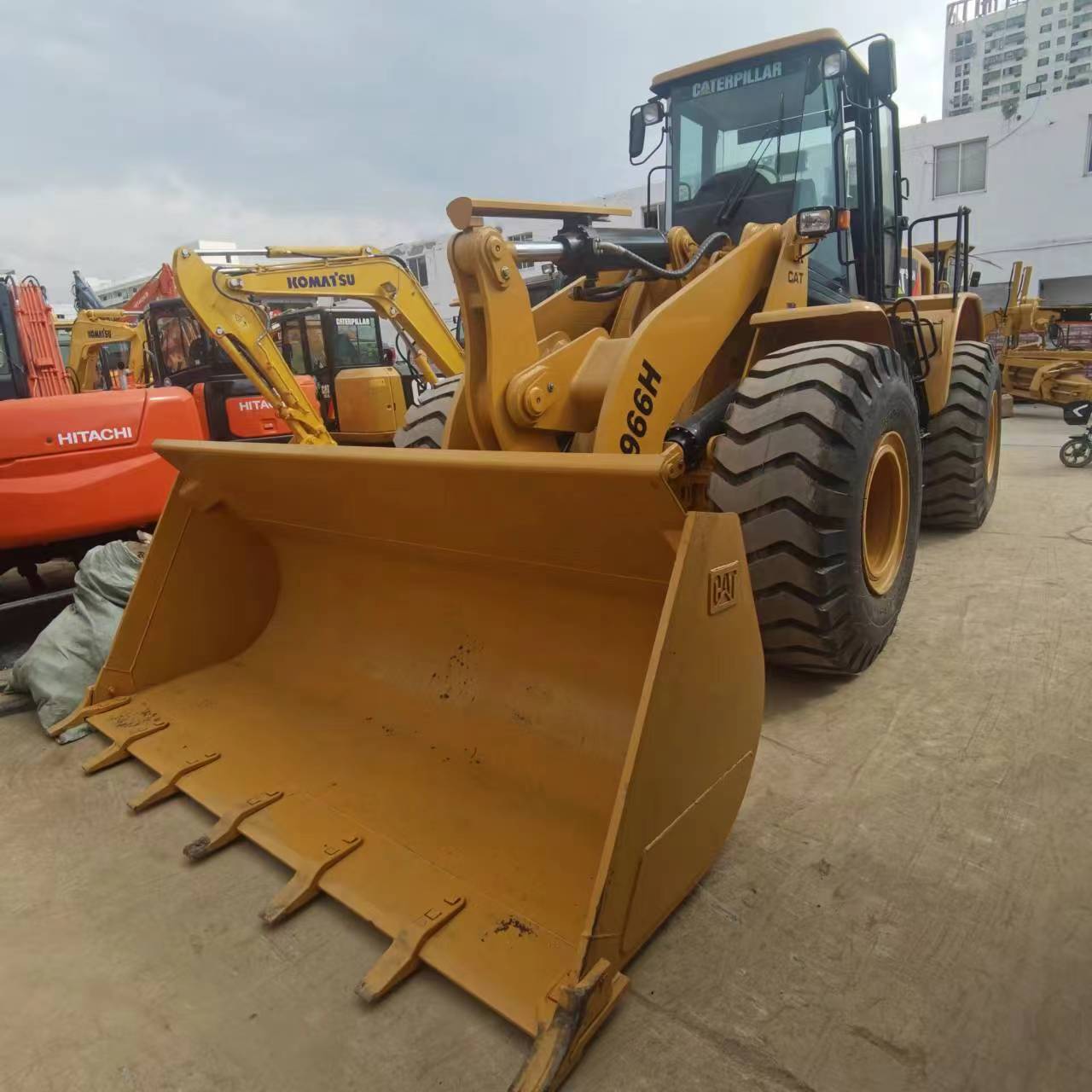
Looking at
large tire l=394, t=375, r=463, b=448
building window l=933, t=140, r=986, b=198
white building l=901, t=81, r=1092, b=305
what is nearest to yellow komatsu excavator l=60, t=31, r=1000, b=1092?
large tire l=394, t=375, r=463, b=448

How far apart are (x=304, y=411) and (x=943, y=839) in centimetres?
668

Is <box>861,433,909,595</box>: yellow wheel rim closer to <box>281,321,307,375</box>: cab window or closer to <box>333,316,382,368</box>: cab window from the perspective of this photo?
<box>333,316,382,368</box>: cab window

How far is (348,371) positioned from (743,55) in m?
7.48

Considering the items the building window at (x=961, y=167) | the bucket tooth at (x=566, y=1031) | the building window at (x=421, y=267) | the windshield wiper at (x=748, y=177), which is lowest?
the bucket tooth at (x=566, y=1031)

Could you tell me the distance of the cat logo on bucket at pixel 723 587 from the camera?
5.85ft

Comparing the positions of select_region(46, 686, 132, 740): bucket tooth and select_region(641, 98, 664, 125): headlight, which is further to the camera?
select_region(641, 98, 664, 125): headlight

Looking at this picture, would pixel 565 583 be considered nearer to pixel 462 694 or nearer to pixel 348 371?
pixel 462 694

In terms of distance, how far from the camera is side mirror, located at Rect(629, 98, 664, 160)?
4320 mm

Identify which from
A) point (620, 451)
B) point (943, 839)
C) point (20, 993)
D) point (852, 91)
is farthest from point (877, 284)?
point (20, 993)

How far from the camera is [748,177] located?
399 centimetres

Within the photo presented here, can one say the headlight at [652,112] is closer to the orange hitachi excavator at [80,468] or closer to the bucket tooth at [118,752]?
the orange hitachi excavator at [80,468]

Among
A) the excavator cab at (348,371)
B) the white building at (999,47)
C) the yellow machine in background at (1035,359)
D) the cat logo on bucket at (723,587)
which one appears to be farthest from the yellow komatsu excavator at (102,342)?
the white building at (999,47)

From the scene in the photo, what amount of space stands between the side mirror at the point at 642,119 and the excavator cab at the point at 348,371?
5858 mm

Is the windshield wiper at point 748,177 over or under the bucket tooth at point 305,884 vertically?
over
